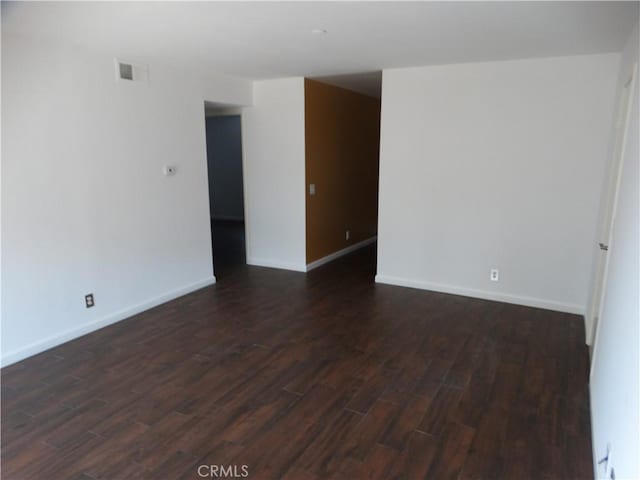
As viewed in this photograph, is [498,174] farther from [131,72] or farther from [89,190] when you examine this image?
[89,190]

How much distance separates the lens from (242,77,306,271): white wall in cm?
538

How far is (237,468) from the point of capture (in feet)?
7.17

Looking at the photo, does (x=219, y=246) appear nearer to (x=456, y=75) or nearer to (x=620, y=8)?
(x=456, y=75)

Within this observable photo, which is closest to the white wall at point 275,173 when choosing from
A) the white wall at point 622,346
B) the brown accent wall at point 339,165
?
the brown accent wall at point 339,165

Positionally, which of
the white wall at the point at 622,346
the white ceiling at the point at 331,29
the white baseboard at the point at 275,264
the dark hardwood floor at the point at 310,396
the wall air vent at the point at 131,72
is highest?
the white ceiling at the point at 331,29

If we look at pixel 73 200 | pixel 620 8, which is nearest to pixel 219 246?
pixel 73 200

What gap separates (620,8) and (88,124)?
3863mm

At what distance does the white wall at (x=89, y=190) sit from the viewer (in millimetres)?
3166

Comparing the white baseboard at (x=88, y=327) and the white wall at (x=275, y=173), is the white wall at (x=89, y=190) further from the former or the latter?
the white wall at (x=275, y=173)

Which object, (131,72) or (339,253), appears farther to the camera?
(339,253)

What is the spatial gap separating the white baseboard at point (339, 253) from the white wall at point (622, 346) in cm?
364

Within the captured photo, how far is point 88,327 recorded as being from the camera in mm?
3779

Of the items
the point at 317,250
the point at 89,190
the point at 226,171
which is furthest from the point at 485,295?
the point at 226,171

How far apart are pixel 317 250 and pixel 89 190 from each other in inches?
119
